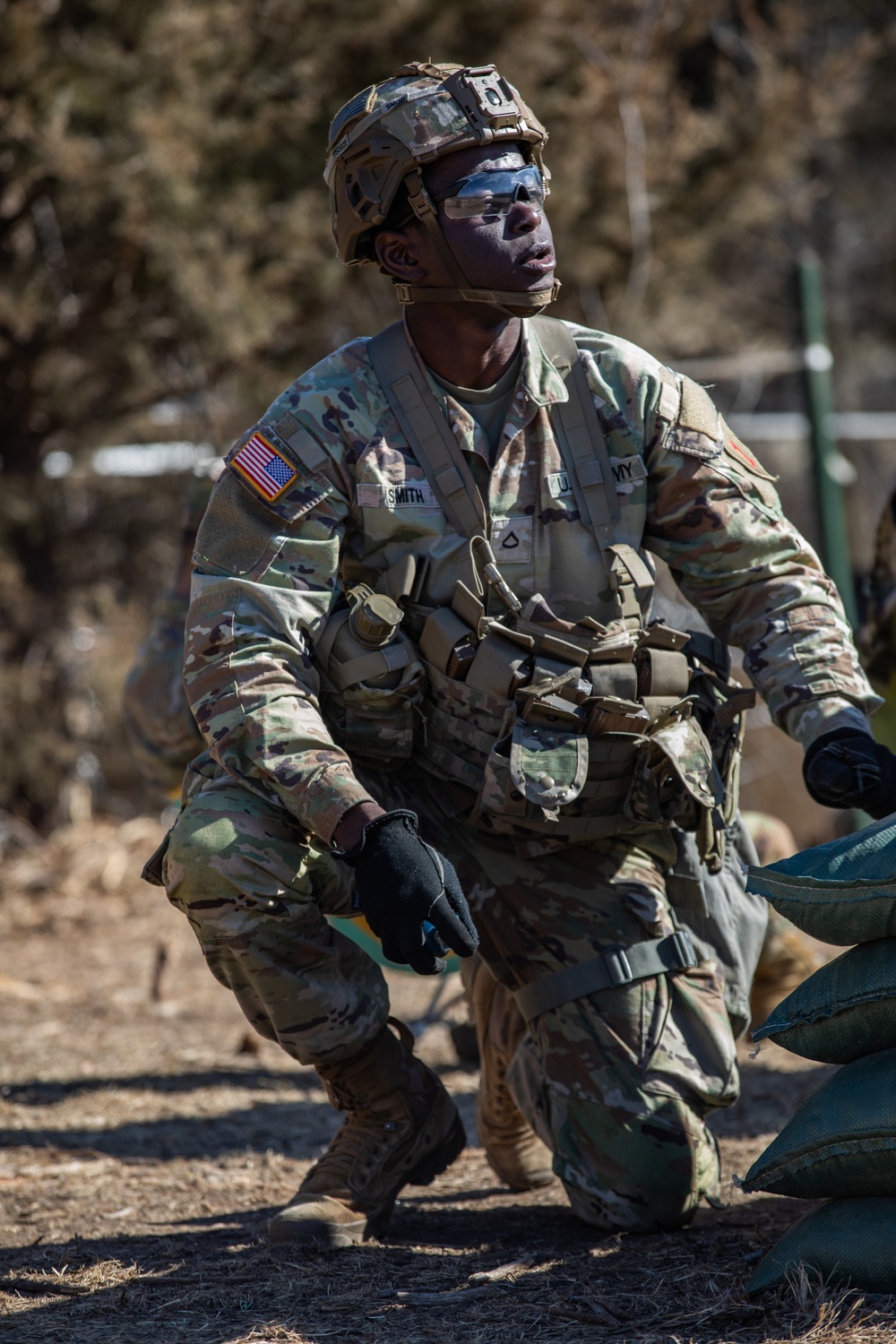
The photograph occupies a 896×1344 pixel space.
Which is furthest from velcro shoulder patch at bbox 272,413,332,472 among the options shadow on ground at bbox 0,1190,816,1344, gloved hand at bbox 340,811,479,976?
shadow on ground at bbox 0,1190,816,1344

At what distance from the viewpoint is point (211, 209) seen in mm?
6777

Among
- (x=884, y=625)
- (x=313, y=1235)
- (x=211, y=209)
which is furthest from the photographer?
(x=211, y=209)

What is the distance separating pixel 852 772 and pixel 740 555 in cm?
59

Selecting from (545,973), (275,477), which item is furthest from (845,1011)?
(275,477)

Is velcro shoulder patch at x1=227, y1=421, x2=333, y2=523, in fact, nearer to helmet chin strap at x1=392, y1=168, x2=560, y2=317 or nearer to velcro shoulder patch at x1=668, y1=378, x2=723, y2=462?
helmet chin strap at x1=392, y1=168, x2=560, y2=317

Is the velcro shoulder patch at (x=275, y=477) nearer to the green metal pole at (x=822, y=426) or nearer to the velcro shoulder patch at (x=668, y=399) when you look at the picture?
the velcro shoulder patch at (x=668, y=399)

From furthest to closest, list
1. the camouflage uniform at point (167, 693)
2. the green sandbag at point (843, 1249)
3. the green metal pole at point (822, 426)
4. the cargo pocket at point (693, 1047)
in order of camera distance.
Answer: the green metal pole at point (822, 426) → the camouflage uniform at point (167, 693) → the cargo pocket at point (693, 1047) → the green sandbag at point (843, 1249)

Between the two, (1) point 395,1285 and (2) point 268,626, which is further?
(2) point 268,626

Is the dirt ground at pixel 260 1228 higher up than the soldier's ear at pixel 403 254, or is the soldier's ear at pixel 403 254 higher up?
the soldier's ear at pixel 403 254

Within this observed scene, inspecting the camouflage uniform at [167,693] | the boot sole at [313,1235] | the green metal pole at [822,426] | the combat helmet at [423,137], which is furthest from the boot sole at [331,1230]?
the green metal pole at [822,426]

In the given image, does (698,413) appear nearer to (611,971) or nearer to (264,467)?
(264,467)

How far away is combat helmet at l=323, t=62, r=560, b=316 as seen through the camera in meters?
2.90

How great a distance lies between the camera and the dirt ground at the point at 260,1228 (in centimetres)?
222

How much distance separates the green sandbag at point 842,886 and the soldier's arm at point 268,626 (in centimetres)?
78
